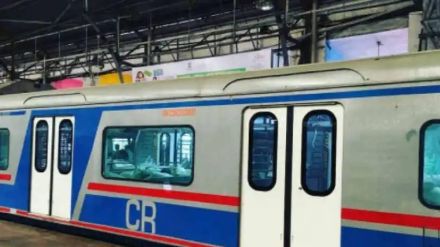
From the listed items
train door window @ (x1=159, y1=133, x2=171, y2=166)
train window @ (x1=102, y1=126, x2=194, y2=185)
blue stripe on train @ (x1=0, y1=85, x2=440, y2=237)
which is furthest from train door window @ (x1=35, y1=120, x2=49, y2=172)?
train door window @ (x1=159, y1=133, x2=171, y2=166)

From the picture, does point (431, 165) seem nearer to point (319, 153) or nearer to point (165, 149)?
point (319, 153)

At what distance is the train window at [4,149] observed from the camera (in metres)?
11.5

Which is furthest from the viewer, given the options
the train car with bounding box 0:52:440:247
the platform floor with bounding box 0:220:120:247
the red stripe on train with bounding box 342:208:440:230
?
the platform floor with bounding box 0:220:120:247

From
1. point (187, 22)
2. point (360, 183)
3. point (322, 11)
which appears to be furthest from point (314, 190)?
point (187, 22)

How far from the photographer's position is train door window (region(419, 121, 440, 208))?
18.5 feet

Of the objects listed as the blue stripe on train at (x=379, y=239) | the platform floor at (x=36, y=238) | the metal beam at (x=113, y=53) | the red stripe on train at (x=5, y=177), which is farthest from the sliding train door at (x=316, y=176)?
the metal beam at (x=113, y=53)

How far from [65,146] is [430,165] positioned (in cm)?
617

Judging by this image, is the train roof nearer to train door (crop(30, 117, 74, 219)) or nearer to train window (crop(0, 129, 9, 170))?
train door (crop(30, 117, 74, 219))

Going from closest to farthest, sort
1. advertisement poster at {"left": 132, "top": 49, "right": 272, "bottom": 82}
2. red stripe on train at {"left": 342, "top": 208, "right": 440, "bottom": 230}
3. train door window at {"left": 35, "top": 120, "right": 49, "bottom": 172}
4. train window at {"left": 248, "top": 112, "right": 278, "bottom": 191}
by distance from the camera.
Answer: red stripe on train at {"left": 342, "top": 208, "right": 440, "bottom": 230} < train window at {"left": 248, "top": 112, "right": 278, "bottom": 191} < train door window at {"left": 35, "top": 120, "right": 49, "bottom": 172} < advertisement poster at {"left": 132, "top": 49, "right": 272, "bottom": 82}

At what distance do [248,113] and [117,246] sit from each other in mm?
3396

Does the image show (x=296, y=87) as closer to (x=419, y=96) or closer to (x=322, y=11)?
(x=419, y=96)

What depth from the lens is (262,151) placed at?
280 inches

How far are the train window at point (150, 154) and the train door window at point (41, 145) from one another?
1.66m

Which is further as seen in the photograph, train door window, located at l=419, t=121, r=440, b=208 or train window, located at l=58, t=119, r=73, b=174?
train window, located at l=58, t=119, r=73, b=174
